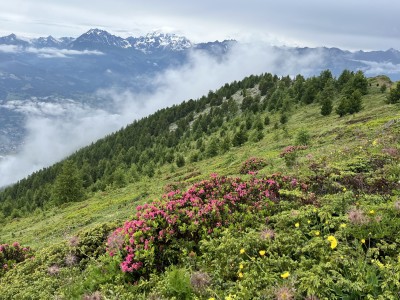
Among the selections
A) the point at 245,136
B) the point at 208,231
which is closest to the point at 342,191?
the point at 208,231

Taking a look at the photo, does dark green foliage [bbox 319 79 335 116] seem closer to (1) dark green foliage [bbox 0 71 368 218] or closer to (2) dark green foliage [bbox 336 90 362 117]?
(1) dark green foliage [bbox 0 71 368 218]

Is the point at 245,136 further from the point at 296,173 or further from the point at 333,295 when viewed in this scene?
the point at 333,295

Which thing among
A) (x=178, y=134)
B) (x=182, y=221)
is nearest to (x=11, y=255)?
(x=182, y=221)

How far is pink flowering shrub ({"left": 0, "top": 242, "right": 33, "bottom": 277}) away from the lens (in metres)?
14.2

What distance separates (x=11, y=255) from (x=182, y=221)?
10.1m

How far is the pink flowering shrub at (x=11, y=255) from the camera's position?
14.2m

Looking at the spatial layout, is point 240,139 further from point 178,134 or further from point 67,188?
point 178,134

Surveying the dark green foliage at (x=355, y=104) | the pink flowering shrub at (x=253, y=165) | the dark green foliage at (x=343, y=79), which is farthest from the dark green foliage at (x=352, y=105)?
the pink flowering shrub at (x=253, y=165)

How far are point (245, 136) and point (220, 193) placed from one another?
196 feet

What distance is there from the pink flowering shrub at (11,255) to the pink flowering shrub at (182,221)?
270 inches

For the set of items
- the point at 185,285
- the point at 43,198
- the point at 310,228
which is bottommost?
the point at 43,198

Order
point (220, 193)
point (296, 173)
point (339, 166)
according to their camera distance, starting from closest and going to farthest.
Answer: point (220, 193) < point (339, 166) < point (296, 173)

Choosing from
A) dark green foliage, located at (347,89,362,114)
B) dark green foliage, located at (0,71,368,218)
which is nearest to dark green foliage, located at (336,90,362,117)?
dark green foliage, located at (347,89,362,114)

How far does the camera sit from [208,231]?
387 inches
